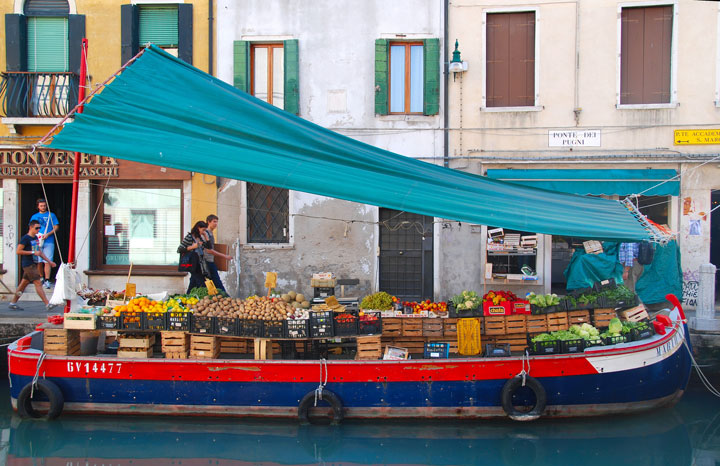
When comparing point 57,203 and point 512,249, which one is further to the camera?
point 57,203

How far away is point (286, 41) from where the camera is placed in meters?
12.4

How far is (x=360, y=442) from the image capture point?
7184mm

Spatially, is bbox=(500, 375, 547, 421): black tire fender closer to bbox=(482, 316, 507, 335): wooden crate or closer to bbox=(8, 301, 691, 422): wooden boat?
bbox=(8, 301, 691, 422): wooden boat

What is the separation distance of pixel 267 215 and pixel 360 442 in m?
6.58

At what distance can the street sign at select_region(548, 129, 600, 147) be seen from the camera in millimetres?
11977

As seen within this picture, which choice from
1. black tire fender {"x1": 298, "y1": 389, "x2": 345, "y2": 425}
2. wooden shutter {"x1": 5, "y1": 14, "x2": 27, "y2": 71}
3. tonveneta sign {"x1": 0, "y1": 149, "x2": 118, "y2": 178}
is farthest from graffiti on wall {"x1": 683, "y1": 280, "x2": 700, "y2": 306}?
wooden shutter {"x1": 5, "y1": 14, "x2": 27, "y2": 71}

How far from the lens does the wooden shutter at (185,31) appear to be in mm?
12508

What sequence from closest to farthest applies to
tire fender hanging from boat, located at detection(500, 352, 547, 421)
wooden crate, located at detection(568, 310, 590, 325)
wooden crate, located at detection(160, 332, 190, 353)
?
tire fender hanging from boat, located at detection(500, 352, 547, 421) → wooden crate, located at detection(160, 332, 190, 353) → wooden crate, located at detection(568, 310, 590, 325)

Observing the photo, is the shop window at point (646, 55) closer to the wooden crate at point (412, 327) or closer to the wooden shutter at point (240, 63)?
the wooden crate at point (412, 327)

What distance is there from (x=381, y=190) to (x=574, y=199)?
360 centimetres

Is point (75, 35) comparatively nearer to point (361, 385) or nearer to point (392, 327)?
point (392, 327)

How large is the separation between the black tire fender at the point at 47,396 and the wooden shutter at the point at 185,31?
754 centimetres

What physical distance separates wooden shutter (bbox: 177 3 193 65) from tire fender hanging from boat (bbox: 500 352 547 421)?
941 cm

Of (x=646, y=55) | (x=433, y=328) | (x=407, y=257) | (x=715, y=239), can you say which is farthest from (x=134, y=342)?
(x=715, y=239)
